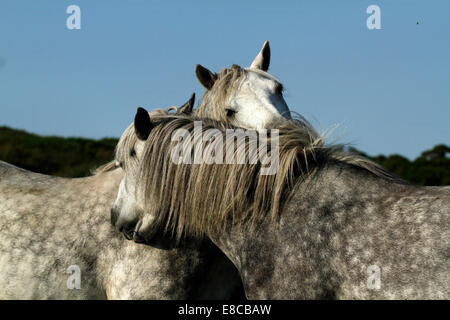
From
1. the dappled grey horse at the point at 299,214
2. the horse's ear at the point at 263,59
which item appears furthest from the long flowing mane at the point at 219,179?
the horse's ear at the point at 263,59

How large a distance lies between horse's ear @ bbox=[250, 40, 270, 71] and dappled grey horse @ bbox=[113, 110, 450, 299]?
1817 millimetres

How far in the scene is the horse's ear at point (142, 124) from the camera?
342 centimetres

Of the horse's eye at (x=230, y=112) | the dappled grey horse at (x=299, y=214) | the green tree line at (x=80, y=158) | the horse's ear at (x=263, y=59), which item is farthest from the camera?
the green tree line at (x=80, y=158)

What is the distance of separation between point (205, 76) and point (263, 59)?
0.83m

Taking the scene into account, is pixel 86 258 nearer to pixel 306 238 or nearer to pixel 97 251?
pixel 97 251

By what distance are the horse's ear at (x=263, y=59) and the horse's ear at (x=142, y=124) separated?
204cm

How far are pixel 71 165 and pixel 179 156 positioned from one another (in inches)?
481

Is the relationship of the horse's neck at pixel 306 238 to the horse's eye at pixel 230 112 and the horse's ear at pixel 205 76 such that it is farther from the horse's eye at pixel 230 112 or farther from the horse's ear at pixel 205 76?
the horse's ear at pixel 205 76

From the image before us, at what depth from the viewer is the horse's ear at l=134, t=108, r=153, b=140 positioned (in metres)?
3.42
